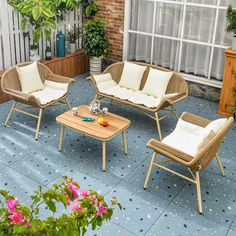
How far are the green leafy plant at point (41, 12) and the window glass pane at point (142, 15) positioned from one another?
1028 mm

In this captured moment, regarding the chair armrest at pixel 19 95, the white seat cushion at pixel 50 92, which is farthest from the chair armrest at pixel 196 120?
the chair armrest at pixel 19 95

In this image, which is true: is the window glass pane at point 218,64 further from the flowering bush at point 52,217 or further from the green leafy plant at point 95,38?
the flowering bush at point 52,217

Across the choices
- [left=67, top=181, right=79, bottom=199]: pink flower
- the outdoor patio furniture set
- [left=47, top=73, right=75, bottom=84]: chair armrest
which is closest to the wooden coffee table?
the outdoor patio furniture set

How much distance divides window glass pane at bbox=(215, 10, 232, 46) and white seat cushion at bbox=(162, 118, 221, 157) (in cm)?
213

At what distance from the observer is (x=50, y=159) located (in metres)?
4.21

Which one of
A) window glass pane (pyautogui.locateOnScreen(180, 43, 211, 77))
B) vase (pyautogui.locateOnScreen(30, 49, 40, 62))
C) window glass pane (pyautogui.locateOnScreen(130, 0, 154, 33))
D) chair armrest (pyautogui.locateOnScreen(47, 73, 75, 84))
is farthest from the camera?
window glass pane (pyautogui.locateOnScreen(130, 0, 154, 33))

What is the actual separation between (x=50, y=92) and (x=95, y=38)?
1730 millimetres

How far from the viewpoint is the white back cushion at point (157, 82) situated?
5055 mm

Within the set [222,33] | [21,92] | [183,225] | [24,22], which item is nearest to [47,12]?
[24,22]

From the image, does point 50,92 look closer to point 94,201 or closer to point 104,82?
point 104,82

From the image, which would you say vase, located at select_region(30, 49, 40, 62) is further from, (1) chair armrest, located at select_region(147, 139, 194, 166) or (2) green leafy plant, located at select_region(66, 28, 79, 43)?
(1) chair armrest, located at select_region(147, 139, 194, 166)

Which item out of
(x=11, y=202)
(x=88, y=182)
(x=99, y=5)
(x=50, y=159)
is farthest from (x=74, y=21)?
(x=11, y=202)

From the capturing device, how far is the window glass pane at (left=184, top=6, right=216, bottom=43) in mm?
5598

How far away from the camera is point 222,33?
555 cm
